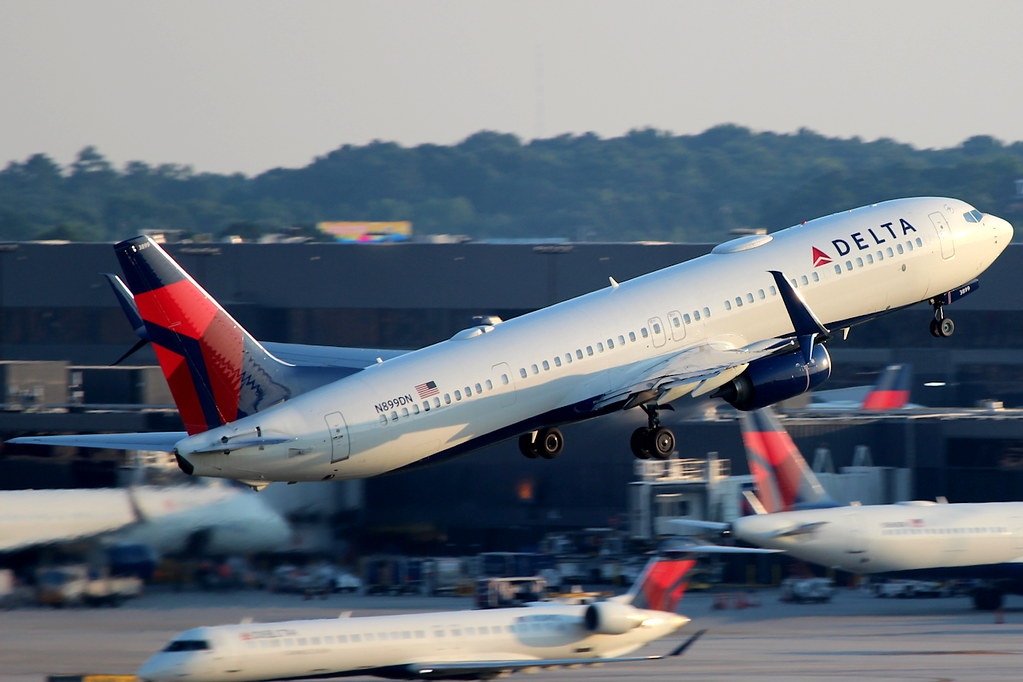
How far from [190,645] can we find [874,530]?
29032 mm

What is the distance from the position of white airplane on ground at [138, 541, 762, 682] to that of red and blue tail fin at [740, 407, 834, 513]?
11.7 meters

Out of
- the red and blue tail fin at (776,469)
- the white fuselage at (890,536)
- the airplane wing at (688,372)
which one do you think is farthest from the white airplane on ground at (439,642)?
the red and blue tail fin at (776,469)

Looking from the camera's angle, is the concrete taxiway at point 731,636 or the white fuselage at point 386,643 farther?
the concrete taxiway at point 731,636

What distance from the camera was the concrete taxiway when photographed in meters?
53.0

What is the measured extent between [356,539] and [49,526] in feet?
41.9

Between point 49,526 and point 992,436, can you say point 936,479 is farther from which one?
point 49,526

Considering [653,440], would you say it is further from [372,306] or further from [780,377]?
[372,306]

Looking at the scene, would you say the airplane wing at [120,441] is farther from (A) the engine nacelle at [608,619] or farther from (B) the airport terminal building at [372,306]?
(B) the airport terminal building at [372,306]

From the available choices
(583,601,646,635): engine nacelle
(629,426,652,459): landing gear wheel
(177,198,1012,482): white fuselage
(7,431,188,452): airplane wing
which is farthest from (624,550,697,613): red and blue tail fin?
(7,431,188,452): airplane wing

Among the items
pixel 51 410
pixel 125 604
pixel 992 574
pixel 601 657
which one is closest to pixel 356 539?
pixel 125 604

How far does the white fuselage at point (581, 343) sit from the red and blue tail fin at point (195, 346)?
1172mm

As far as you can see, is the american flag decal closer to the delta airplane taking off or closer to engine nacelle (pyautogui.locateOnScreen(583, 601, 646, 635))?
the delta airplane taking off

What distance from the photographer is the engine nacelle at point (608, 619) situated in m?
50.2

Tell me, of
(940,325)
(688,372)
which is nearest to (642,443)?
(688,372)
